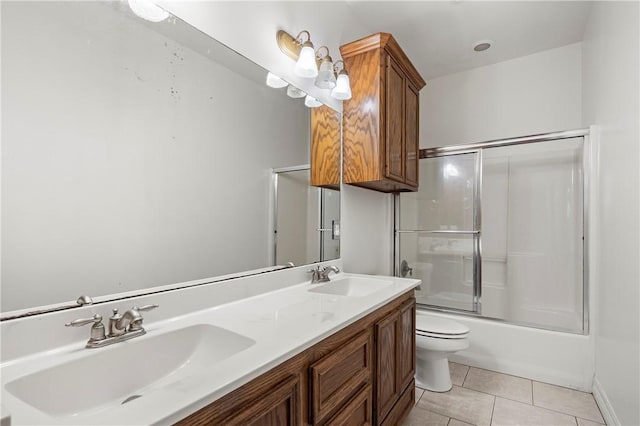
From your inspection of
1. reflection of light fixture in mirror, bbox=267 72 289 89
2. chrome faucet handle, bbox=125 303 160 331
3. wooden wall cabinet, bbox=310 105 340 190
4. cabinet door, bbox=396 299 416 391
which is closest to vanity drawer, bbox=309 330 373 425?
cabinet door, bbox=396 299 416 391

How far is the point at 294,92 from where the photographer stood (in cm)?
179

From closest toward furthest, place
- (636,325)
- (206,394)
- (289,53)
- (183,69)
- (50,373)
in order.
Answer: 1. (206,394)
2. (50,373)
3. (183,69)
4. (636,325)
5. (289,53)

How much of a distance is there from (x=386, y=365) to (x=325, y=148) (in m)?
1.27

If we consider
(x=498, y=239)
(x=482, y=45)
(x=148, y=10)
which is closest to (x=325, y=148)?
(x=148, y=10)

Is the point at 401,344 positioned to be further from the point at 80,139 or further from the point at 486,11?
the point at 486,11

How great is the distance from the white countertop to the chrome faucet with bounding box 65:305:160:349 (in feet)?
0.09

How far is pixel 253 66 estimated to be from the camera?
1511 millimetres

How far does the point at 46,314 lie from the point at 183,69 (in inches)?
35.7

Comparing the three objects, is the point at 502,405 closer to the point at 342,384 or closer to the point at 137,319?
the point at 342,384

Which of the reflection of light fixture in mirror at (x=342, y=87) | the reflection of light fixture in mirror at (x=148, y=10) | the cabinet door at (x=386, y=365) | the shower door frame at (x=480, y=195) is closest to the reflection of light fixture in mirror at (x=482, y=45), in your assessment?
the shower door frame at (x=480, y=195)

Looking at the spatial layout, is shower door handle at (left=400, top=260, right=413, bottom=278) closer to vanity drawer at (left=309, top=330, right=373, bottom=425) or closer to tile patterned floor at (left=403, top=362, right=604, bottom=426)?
tile patterned floor at (left=403, top=362, right=604, bottom=426)

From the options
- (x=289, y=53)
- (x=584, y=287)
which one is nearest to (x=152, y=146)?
→ (x=289, y=53)

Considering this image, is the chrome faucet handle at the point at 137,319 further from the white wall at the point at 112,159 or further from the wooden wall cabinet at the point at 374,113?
the wooden wall cabinet at the point at 374,113

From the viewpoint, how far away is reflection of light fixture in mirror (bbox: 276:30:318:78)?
5.46ft
